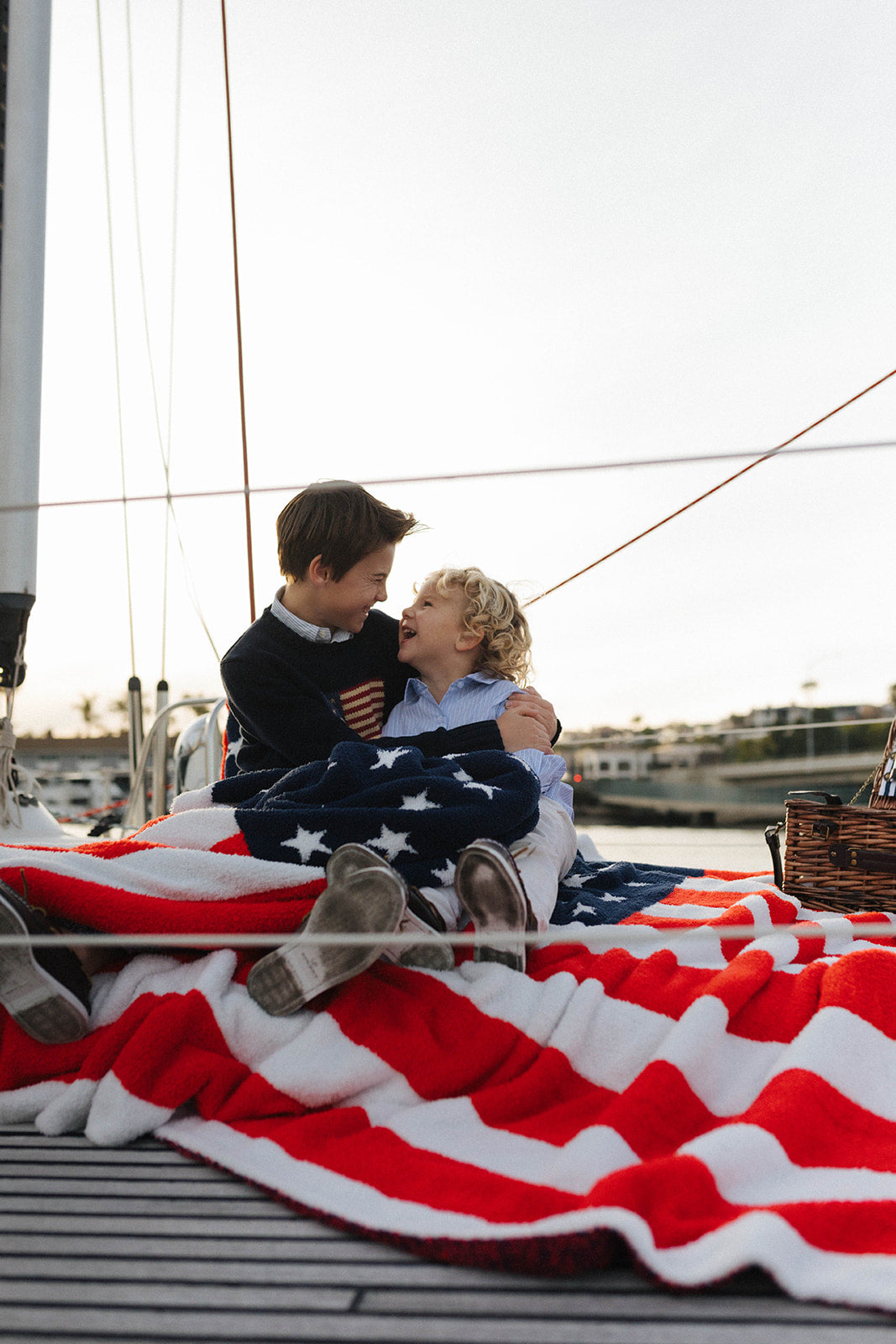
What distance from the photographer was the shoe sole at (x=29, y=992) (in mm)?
813

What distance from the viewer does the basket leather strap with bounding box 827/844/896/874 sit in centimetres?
136

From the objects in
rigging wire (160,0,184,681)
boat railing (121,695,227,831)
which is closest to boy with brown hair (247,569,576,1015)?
boat railing (121,695,227,831)

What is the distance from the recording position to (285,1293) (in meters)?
0.55

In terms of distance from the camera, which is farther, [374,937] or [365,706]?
[365,706]

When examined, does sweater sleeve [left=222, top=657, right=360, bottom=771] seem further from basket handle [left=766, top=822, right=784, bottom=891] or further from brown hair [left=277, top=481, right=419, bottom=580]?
basket handle [left=766, top=822, right=784, bottom=891]

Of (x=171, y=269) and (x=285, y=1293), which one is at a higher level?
(x=171, y=269)

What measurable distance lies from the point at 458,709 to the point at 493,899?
0.51 metres

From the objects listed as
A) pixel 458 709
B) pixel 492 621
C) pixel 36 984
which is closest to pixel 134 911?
pixel 36 984

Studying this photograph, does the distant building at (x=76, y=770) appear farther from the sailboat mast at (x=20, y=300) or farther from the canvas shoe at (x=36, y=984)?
the canvas shoe at (x=36, y=984)

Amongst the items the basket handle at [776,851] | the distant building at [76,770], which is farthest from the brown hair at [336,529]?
the distant building at [76,770]

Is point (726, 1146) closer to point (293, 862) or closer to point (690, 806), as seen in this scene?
point (293, 862)

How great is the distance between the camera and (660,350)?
5.35ft

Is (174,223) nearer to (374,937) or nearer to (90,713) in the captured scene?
(90,713)

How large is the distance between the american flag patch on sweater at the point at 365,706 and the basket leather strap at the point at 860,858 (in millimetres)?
693
